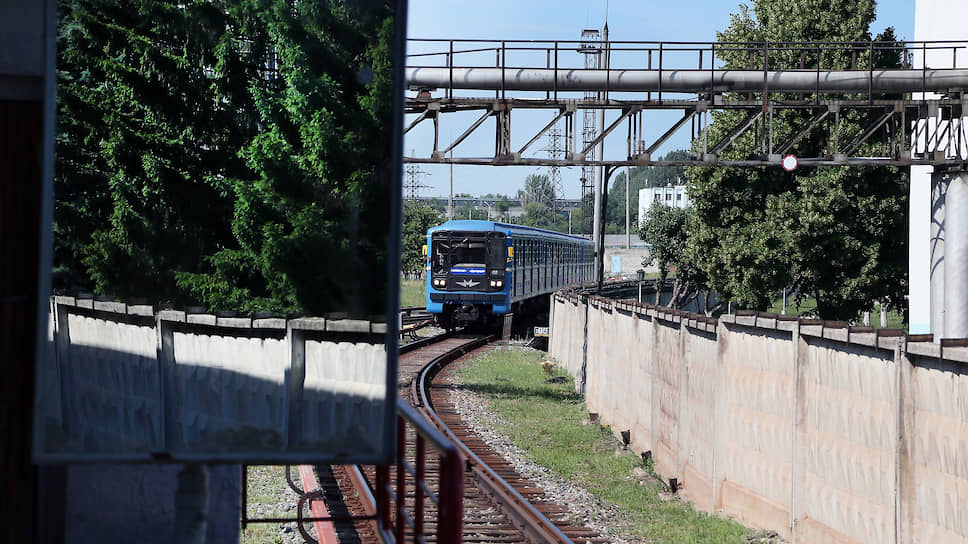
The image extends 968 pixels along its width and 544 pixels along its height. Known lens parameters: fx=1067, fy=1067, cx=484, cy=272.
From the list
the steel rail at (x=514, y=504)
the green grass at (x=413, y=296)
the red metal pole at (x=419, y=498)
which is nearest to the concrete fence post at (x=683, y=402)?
the steel rail at (x=514, y=504)

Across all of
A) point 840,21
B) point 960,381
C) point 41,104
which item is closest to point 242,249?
point 41,104

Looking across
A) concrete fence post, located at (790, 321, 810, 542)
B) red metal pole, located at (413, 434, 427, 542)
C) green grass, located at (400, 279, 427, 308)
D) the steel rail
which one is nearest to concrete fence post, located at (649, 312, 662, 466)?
the steel rail

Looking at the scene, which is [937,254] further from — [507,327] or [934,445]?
[934,445]

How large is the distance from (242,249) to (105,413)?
2.73ft

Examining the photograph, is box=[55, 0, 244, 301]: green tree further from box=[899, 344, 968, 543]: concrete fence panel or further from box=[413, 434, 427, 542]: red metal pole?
box=[899, 344, 968, 543]: concrete fence panel

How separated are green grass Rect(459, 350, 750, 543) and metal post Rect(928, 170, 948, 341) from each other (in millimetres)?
8105

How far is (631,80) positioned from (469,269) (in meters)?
12.6

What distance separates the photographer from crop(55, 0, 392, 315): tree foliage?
4125 mm

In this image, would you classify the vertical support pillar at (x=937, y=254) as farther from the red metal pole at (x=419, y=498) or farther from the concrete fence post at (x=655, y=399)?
the red metal pole at (x=419, y=498)

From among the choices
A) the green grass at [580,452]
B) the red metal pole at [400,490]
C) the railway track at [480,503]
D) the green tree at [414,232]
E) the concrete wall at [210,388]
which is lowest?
the green grass at [580,452]

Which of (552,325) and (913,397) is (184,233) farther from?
(552,325)

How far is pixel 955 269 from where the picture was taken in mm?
22875

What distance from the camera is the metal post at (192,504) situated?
14.8 feet

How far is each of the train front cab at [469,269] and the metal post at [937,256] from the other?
11.9 m
